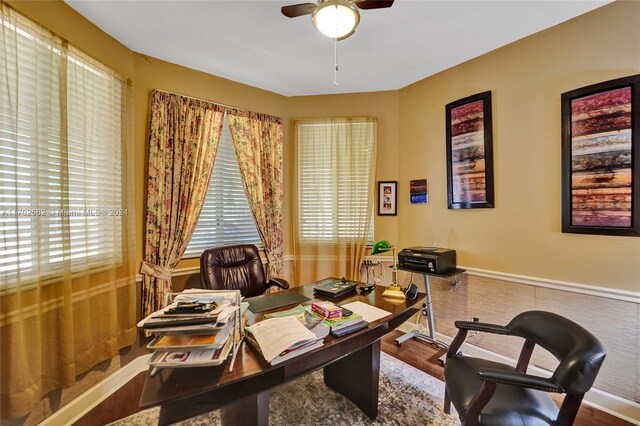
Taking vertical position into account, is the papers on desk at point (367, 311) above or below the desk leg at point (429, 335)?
above

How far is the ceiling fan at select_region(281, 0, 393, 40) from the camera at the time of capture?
4.83 feet

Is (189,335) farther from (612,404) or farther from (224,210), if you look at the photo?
(612,404)

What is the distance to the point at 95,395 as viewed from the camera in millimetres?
1895

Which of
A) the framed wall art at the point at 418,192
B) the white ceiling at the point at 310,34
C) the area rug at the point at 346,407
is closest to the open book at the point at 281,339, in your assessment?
the area rug at the point at 346,407

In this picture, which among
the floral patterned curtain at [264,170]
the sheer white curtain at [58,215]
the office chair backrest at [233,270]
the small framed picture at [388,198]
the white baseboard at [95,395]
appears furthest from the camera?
the small framed picture at [388,198]

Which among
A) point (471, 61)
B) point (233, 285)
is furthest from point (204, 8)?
point (471, 61)

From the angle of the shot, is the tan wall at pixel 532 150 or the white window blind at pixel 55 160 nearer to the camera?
the white window blind at pixel 55 160

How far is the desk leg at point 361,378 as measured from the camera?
171cm

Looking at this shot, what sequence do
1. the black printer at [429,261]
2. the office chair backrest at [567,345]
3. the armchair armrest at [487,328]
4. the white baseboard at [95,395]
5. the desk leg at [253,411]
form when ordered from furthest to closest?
the black printer at [429,261] < the white baseboard at [95,395] < the armchair armrest at [487,328] < the desk leg at [253,411] < the office chair backrest at [567,345]

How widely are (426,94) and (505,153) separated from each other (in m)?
1.09

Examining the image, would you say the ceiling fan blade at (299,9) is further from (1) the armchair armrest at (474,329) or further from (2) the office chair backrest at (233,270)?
(1) the armchair armrest at (474,329)

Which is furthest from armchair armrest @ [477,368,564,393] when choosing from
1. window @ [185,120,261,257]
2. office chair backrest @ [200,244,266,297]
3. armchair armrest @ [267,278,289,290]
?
window @ [185,120,261,257]

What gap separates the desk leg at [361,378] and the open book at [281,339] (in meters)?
0.70

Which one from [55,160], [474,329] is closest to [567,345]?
[474,329]
